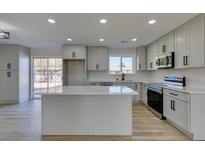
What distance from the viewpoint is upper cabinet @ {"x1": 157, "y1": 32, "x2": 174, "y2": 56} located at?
505 centimetres

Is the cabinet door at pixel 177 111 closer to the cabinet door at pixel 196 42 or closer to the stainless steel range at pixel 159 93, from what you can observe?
the stainless steel range at pixel 159 93

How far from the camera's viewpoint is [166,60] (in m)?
5.23

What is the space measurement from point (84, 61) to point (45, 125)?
13.8 feet

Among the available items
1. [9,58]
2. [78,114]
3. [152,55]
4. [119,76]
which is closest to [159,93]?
[152,55]

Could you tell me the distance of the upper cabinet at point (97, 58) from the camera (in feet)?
24.7

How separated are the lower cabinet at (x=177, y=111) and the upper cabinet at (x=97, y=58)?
11.5 feet

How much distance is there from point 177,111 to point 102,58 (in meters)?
4.27


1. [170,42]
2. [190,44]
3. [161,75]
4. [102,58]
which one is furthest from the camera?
[102,58]

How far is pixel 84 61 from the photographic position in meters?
7.44

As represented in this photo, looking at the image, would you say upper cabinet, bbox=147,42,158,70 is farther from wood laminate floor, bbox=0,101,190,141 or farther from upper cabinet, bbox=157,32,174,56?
wood laminate floor, bbox=0,101,190,141

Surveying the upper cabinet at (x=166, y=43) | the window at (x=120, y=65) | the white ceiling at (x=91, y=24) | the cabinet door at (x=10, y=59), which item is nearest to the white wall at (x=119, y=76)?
the window at (x=120, y=65)

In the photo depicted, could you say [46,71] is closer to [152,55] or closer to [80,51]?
[80,51]
